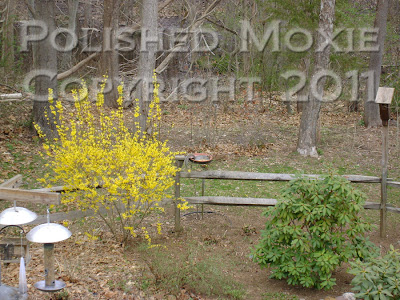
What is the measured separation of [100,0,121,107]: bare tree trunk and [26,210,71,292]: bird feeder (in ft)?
39.7

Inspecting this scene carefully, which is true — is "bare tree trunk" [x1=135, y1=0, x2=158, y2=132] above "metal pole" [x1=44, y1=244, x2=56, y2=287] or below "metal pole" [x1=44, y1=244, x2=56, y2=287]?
above

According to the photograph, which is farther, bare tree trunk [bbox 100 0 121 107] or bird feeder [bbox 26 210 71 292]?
bare tree trunk [bbox 100 0 121 107]

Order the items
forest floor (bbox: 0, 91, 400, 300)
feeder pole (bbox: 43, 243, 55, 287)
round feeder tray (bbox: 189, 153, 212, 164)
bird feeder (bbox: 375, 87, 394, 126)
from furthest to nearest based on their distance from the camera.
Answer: round feeder tray (bbox: 189, 153, 212, 164) < bird feeder (bbox: 375, 87, 394, 126) < forest floor (bbox: 0, 91, 400, 300) < feeder pole (bbox: 43, 243, 55, 287)

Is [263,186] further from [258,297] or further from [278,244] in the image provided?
[258,297]

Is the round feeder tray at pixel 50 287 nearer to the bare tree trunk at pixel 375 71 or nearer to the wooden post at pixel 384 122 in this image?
the wooden post at pixel 384 122

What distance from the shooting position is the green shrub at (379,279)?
4219 millimetres

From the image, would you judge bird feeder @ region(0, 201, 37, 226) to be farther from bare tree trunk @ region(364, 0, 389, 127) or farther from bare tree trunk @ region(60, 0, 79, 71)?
bare tree trunk @ region(60, 0, 79, 71)

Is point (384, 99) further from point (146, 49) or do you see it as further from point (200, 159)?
point (146, 49)

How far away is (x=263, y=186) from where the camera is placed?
9430 mm

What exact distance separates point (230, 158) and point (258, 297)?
5.98 metres

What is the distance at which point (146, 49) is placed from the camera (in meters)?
11.1

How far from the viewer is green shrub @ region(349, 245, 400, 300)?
13.8ft

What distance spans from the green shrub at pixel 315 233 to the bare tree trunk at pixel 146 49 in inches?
256

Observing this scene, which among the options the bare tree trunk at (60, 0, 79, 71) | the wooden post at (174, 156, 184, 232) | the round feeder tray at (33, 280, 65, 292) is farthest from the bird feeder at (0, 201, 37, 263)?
the bare tree trunk at (60, 0, 79, 71)
